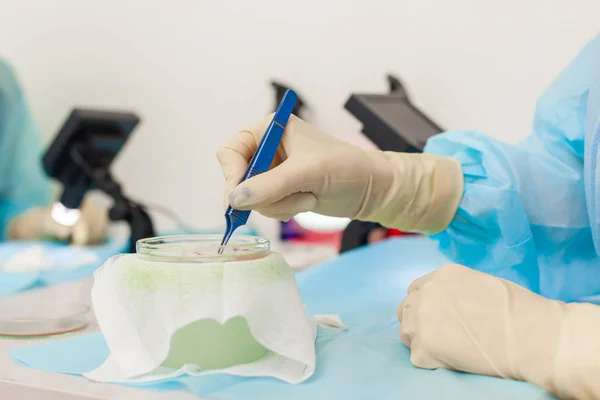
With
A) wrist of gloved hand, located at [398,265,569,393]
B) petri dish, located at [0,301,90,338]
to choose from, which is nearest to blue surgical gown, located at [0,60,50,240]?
petri dish, located at [0,301,90,338]

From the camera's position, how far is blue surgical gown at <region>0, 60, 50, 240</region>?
5.55 feet

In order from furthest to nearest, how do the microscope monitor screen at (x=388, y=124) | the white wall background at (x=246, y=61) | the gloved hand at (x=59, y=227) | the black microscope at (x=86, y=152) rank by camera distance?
1. the gloved hand at (x=59, y=227)
2. the white wall background at (x=246, y=61)
3. the black microscope at (x=86, y=152)
4. the microscope monitor screen at (x=388, y=124)

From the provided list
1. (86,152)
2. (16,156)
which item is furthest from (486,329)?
(16,156)

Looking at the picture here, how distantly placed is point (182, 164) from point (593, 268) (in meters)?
1.34

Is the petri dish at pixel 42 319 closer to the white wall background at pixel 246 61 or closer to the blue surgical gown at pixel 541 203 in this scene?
the blue surgical gown at pixel 541 203

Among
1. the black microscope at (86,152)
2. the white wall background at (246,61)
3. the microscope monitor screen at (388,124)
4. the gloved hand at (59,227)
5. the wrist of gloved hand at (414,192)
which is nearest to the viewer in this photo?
the wrist of gloved hand at (414,192)

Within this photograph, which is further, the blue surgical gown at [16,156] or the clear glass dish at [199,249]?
the blue surgical gown at [16,156]

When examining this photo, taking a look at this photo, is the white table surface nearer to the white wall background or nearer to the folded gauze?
the folded gauze

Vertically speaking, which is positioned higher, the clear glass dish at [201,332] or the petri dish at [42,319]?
the clear glass dish at [201,332]

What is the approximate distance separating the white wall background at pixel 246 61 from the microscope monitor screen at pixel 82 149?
19.7 inches

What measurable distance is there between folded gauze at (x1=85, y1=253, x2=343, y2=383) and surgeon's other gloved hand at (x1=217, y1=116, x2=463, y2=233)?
9 centimetres

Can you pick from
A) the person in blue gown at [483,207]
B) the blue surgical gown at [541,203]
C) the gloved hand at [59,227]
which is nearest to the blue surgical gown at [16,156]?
the gloved hand at [59,227]

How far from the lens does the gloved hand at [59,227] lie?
159cm

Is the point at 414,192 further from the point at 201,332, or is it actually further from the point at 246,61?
the point at 246,61
